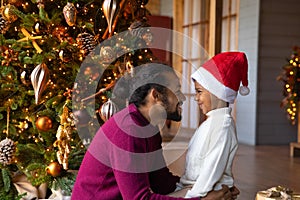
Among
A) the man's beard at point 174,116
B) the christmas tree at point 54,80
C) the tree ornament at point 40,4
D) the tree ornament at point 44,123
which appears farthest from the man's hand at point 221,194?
the tree ornament at point 40,4

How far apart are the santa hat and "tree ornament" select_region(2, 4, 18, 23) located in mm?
1339

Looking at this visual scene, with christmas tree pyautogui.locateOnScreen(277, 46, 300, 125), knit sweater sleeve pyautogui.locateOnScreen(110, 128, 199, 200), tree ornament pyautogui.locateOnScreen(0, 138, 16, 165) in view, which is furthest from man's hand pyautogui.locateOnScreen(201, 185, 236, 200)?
christmas tree pyautogui.locateOnScreen(277, 46, 300, 125)

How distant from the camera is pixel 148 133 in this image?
177cm

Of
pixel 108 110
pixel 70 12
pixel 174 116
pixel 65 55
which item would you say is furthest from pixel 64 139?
pixel 174 116

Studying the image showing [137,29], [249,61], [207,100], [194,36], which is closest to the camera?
[207,100]

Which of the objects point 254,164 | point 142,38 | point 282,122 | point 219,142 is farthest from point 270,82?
point 219,142

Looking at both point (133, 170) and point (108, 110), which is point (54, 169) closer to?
point (108, 110)

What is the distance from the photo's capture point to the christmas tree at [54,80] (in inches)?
107

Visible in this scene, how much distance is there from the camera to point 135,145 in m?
1.67

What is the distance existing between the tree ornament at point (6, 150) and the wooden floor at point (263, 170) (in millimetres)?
1583

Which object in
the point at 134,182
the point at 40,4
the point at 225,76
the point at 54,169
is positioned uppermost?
the point at 40,4

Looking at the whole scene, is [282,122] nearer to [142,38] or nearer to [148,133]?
[142,38]

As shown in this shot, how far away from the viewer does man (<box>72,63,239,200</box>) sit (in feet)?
5.47

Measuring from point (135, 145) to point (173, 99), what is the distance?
10.9 inches
